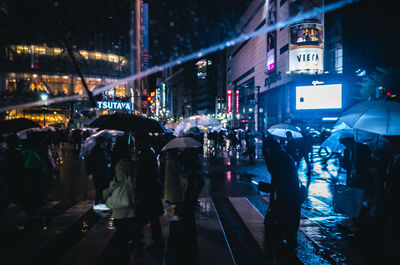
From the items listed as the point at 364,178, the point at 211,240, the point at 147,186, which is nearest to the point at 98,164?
the point at 147,186

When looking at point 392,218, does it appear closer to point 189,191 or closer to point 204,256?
point 204,256

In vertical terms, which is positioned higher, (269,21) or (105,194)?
(269,21)

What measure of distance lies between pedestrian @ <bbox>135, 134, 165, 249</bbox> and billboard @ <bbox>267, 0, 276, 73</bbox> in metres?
52.8

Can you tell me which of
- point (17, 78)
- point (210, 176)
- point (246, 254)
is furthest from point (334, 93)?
point (17, 78)

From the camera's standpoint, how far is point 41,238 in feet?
17.1

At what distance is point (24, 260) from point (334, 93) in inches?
1732

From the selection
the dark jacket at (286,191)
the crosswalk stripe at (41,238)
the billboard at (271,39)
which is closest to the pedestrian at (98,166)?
the crosswalk stripe at (41,238)

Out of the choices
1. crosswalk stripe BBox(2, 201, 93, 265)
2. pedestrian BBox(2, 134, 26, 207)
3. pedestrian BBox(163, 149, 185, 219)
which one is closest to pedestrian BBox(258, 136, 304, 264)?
pedestrian BBox(163, 149, 185, 219)

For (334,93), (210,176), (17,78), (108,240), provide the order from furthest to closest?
(17,78)
(334,93)
(210,176)
(108,240)

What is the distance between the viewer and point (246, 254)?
457 cm

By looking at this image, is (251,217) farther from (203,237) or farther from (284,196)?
(284,196)

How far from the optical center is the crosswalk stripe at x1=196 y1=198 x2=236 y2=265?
4352 millimetres

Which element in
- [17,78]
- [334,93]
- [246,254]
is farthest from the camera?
[17,78]

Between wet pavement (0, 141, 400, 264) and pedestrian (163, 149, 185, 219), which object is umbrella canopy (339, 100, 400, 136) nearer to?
wet pavement (0, 141, 400, 264)
